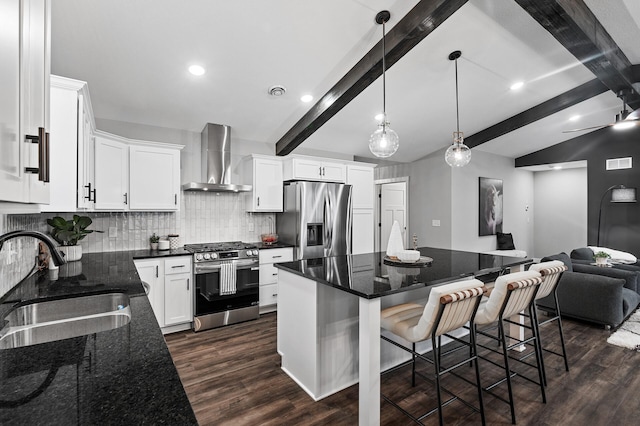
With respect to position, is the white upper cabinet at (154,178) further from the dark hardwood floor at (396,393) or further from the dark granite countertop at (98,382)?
the dark granite countertop at (98,382)

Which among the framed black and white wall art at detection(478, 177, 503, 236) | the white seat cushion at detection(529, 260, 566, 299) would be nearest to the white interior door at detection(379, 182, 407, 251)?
the framed black and white wall art at detection(478, 177, 503, 236)

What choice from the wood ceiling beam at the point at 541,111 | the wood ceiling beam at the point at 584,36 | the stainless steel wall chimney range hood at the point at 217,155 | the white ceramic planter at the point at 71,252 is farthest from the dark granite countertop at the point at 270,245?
the wood ceiling beam at the point at 541,111

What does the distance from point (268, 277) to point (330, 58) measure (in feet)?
8.95

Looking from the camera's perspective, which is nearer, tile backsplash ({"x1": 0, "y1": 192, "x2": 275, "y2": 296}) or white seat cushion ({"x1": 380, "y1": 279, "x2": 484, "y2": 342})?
white seat cushion ({"x1": 380, "y1": 279, "x2": 484, "y2": 342})

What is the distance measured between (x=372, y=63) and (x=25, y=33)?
2790 millimetres

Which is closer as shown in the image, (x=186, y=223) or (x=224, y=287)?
(x=224, y=287)

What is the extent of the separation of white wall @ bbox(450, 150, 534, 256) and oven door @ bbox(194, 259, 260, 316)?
3.85 metres

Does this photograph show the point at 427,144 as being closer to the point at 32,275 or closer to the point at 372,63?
the point at 372,63

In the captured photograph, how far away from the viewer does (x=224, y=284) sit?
3.67 meters

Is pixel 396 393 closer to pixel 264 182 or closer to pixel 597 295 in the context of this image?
pixel 597 295

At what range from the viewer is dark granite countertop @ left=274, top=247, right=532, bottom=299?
1.91 meters

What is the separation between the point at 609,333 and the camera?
3.47m

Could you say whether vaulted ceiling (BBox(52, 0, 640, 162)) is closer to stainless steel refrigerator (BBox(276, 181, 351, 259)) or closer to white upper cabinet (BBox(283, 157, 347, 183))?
white upper cabinet (BBox(283, 157, 347, 183))

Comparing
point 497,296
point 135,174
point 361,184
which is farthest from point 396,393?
point 135,174
